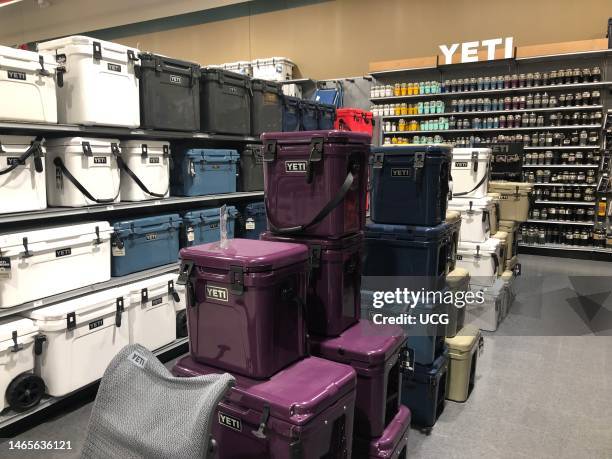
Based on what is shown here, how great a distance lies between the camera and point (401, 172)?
2.72 meters

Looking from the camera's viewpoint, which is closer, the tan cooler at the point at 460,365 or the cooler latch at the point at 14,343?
the cooler latch at the point at 14,343

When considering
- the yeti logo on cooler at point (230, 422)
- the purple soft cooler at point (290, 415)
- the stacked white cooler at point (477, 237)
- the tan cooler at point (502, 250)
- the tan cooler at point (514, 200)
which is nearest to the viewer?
the purple soft cooler at point (290, 415)

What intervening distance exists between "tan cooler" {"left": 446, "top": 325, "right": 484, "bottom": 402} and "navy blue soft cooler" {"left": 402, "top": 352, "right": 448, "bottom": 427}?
0.23m

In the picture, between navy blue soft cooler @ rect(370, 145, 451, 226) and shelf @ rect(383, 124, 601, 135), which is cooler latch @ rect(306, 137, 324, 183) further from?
shelf @ rect(383, 124, 601, 135)

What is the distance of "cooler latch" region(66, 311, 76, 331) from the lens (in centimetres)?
269

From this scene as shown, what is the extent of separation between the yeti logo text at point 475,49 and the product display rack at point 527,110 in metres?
0.18

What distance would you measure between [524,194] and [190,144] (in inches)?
146

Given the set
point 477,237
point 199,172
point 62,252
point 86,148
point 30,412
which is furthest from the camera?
point 477,237

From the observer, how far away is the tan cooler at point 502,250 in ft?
15.2

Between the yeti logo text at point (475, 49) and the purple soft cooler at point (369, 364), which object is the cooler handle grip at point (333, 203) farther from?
the yeti logo text at point (475, 49)

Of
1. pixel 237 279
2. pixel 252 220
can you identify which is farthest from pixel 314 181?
pixel 252 220

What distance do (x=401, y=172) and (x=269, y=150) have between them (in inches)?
34.1

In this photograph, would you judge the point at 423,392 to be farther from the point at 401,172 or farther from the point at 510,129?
the point at 510,129

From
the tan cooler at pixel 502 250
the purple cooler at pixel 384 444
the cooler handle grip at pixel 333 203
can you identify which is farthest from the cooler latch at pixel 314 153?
the tan cooler at pixel 502 250
